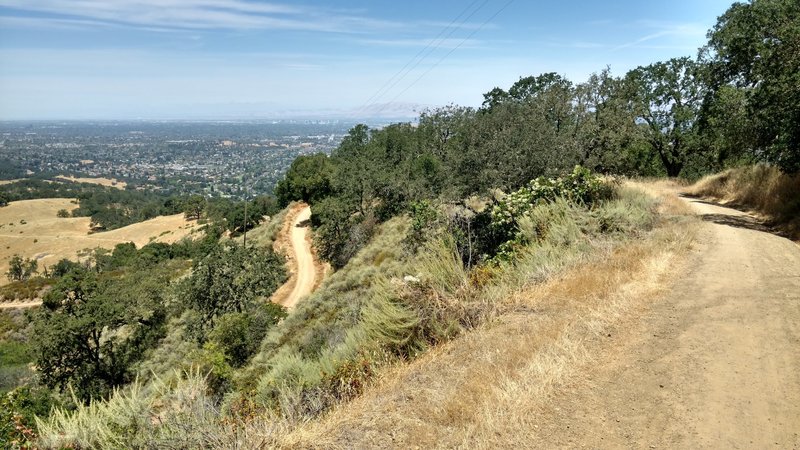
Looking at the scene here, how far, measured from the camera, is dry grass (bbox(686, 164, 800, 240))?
1332 cm

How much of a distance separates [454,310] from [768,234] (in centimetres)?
1002

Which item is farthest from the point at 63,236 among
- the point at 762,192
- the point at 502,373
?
the point at 762,192

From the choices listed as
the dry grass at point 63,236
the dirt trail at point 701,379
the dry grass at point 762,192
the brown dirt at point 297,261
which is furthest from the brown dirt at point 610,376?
the dry grass at point 63,236

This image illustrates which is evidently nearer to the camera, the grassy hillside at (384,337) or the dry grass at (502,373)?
the dry grass at (502,373)

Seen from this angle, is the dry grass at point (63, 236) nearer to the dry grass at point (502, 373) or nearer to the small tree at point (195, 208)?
the small tree at point (195, 208)

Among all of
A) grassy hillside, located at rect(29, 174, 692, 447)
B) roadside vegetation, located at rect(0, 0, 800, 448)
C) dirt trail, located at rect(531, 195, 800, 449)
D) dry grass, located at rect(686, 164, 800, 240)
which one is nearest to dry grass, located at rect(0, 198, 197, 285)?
roadside vegetation, located at rect(0, 0, 800, 448)

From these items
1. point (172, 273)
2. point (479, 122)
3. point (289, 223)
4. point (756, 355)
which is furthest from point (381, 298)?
point (172, 273)

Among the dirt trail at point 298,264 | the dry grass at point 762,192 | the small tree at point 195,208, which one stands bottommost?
the small tree at point 195,208

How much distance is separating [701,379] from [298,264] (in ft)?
110

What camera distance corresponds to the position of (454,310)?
7.35 metres

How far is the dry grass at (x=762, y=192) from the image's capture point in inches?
524

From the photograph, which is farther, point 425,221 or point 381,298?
point 425,221

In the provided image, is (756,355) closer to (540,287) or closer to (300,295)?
(540,287)

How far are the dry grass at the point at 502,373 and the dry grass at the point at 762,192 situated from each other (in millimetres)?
7746
